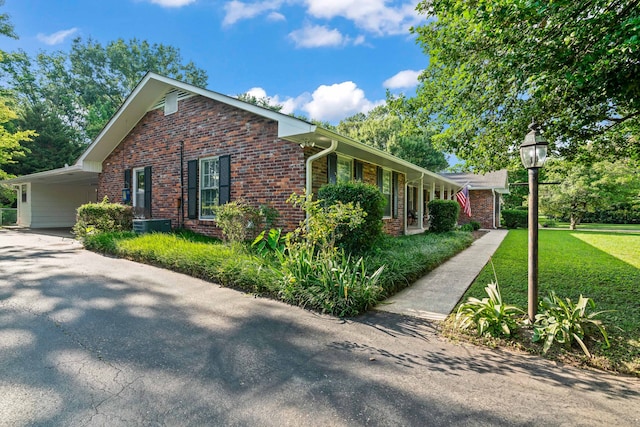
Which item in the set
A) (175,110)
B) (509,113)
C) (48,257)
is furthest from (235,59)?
(509,113)

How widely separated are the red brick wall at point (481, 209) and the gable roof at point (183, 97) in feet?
22.5

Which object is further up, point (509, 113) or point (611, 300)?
point (509, 113)

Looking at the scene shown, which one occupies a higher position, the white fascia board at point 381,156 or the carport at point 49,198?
the white fascia board at point 381,156

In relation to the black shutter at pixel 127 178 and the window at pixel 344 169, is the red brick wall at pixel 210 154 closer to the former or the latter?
the black shutter at pixel 127 178

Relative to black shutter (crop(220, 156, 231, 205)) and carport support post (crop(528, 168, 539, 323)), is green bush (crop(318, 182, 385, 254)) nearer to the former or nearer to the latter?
carport support post (crop(528, 168, 539, 323))

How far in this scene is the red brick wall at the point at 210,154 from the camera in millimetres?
7340

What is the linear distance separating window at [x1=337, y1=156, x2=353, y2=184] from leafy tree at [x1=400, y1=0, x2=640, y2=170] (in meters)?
2.54

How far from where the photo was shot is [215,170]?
348 inches

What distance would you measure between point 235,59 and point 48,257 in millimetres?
10346

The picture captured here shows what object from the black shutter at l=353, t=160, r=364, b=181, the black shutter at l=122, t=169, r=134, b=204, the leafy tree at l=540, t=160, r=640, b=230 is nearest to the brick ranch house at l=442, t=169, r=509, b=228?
the leafy tree at l=540, t=160, r=640, b=230

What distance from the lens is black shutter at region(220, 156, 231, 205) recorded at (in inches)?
325

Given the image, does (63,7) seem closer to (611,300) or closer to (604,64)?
(604,64)

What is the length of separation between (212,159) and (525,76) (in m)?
7.50

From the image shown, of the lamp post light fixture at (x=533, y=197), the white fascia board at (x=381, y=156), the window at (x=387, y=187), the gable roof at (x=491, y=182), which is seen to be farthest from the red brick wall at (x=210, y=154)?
the gable roof at (x=491, y=182)
